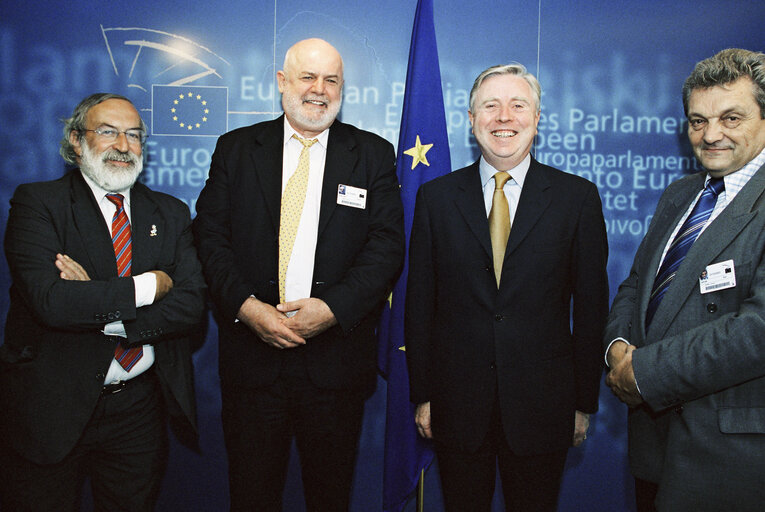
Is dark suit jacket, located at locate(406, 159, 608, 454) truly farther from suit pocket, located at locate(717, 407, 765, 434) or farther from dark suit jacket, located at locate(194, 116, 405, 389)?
suit pocket, located at locate(717, 407, 765, 434)

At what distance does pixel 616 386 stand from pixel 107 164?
2.12 m

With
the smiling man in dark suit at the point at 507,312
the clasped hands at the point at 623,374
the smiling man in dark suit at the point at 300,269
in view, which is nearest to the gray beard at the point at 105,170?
the smiling man in dark suit at the point at 300,269

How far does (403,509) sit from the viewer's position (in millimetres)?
3012

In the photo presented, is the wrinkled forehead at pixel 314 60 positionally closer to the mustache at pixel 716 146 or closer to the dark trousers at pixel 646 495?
the mustache at pixel 716 146

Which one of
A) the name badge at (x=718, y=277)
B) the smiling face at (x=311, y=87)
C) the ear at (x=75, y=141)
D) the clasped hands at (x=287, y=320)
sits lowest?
the clasped hands at (x=287, y=320)

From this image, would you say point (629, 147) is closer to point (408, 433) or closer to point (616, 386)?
point (616, 386)

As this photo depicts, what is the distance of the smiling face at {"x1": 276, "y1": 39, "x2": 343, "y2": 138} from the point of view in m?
2.20

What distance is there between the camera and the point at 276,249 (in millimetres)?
2109

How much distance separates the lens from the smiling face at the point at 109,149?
2.14 m

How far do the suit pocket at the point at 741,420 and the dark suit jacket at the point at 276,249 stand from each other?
1.21 m

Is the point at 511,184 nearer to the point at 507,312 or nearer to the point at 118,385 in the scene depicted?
the point at 507,312

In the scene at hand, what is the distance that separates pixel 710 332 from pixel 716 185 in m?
0.53

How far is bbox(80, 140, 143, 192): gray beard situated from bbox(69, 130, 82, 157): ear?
4 cm

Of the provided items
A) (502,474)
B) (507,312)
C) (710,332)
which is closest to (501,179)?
(507,312)
